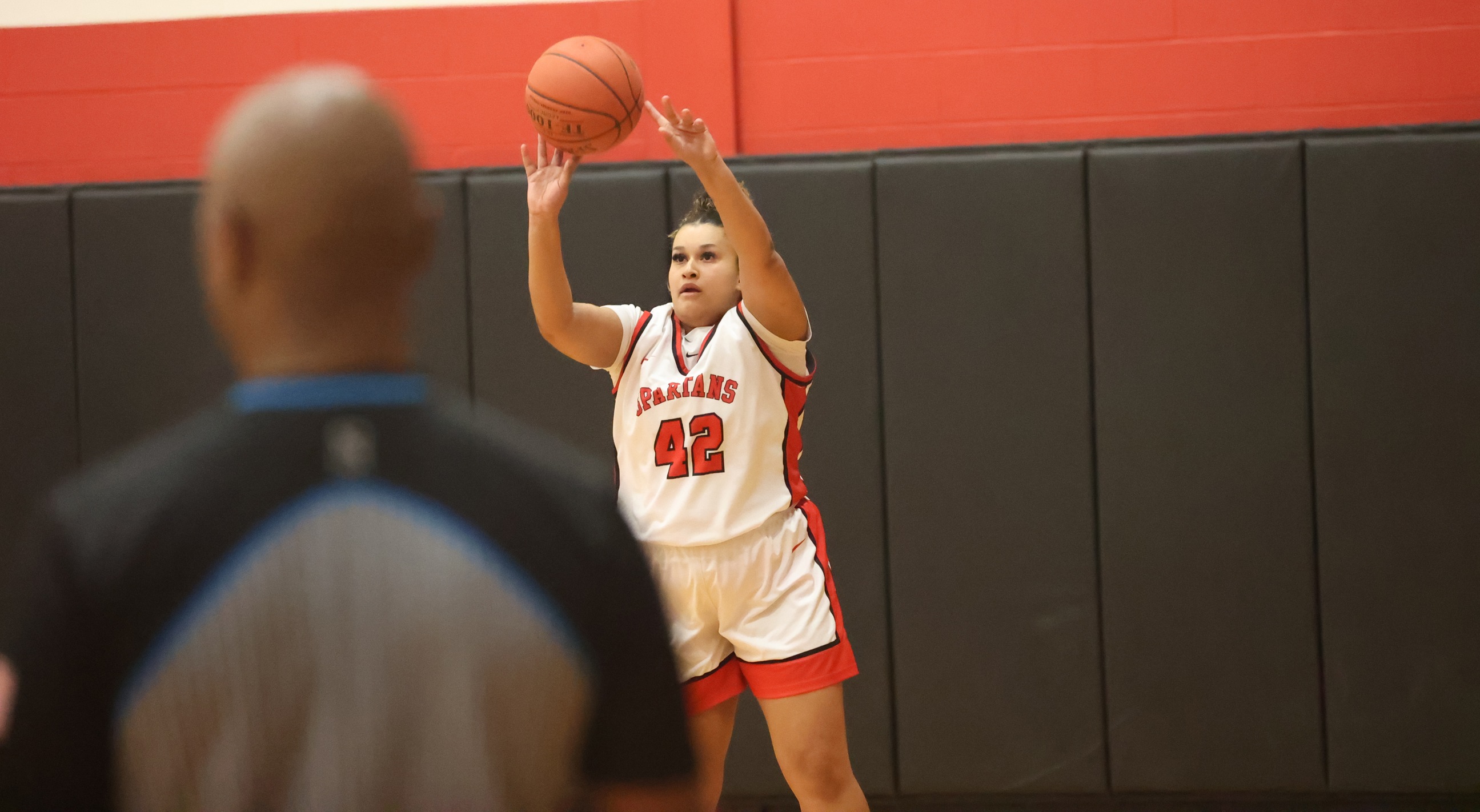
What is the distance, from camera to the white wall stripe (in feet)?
13.5

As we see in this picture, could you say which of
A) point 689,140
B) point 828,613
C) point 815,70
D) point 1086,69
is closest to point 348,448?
point 689,140

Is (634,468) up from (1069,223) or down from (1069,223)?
down

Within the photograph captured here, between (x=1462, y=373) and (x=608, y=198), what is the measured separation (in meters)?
2.85

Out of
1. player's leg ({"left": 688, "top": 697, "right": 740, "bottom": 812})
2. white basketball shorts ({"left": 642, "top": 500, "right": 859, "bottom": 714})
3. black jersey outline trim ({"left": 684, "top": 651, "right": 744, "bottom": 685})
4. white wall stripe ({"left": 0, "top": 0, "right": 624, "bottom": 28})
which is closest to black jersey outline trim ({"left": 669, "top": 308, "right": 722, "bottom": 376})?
white basketball shorts ({"left": 642, "top": 500, "right": 859, "bottom": 714})

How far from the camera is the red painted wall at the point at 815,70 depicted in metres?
3.86

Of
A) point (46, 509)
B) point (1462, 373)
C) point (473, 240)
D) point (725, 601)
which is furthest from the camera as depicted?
point (473, 240)

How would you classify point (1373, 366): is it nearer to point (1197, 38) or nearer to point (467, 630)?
point (1197, 38)

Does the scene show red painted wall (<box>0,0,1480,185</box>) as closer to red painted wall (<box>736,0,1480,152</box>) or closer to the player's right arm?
red painted wall (<box>736,0,1480,152</box>)

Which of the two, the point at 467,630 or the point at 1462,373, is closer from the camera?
the point at 467,630

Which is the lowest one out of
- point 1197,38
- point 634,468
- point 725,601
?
point 725,601

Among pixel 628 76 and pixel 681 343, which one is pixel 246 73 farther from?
pixel 681 343

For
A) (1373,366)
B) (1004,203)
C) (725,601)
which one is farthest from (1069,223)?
(725,601)

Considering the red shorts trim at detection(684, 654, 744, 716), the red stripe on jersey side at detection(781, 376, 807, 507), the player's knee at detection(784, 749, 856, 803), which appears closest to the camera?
the player's knee at detection(784, 749, 856, 803)

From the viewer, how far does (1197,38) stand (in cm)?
391
